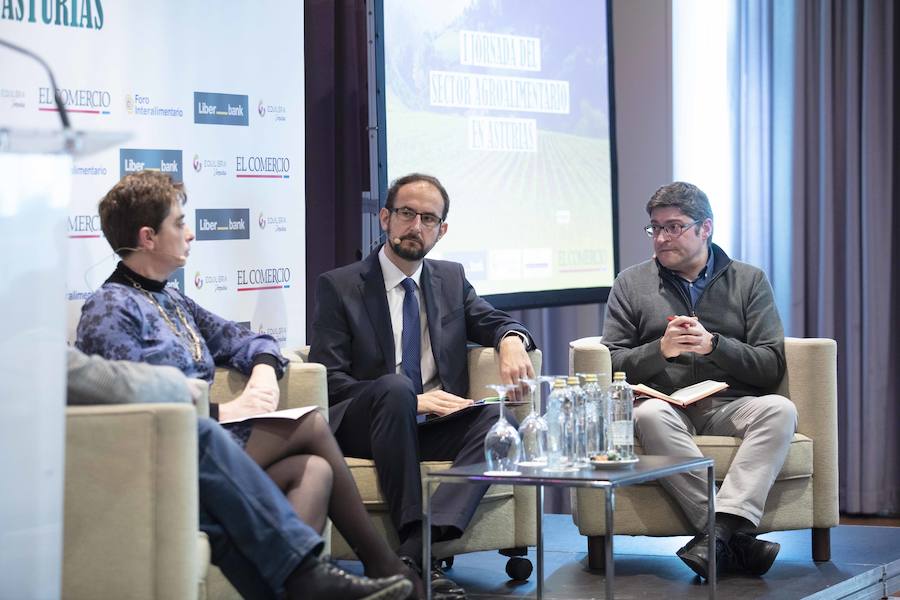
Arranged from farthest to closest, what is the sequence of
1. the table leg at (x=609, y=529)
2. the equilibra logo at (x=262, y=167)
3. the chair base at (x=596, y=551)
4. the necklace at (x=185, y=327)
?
the equilibra logo at (x=262, y=167) < the chair base at (x=596, y=551) < the necklace at (x=185, y=327) < the table leg at (x=609, y=529)

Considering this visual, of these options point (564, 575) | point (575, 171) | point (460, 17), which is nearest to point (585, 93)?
point (575, 171)

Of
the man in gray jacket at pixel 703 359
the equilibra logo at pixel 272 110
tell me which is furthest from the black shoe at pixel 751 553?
the equilibra logo at pixel 272 110

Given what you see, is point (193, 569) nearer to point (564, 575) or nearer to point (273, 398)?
Answer: point (273, 398)

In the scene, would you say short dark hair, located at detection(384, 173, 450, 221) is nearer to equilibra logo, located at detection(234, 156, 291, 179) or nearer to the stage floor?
equilibra logo, located at detection(234, 156, 291, 179)

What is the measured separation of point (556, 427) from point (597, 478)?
25 cm

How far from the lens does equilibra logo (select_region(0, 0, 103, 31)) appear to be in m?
3.54

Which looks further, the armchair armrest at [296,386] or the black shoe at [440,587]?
the armchair armrest at [296,386]

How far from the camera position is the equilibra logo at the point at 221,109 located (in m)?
4.07

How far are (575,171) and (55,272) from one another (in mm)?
3612

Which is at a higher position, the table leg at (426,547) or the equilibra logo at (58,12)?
the equilibra logo at (58,12)

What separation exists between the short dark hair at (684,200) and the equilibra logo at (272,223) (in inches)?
49.0

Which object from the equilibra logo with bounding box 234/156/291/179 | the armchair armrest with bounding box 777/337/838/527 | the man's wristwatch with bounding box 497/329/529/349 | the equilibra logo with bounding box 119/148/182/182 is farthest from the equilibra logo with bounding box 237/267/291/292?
the armchair armrest with bounding box 777/337/838/527

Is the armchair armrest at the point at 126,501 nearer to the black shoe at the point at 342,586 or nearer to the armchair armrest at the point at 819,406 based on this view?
the black shoe at the point at 342,586

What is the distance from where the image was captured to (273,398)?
3410mm
